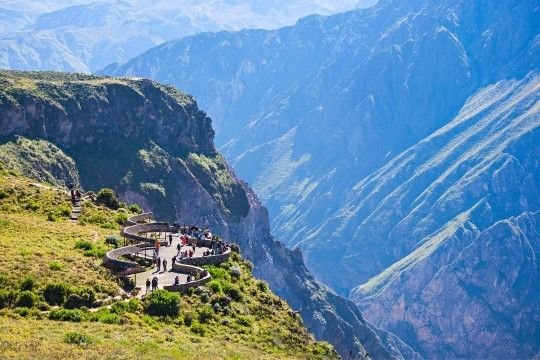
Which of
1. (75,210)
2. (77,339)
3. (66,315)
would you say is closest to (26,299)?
(66,315)

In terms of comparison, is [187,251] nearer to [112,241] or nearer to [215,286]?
[112,241]

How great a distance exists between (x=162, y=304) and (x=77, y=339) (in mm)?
11694

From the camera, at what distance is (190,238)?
98812 mm

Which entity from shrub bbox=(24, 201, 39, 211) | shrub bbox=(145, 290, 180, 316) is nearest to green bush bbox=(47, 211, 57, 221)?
shrub bbox=(24, 201, 39, 211)

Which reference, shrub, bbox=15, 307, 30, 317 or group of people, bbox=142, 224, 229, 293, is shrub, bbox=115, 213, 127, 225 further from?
shrub, bbox=15, 307, 30, 317

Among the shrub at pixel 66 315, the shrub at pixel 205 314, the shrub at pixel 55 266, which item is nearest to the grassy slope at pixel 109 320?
the shrub at pixel 55 266

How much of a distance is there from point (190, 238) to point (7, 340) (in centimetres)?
4434

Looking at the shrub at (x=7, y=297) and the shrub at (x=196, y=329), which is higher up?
the shrub at (x=7, y=297)

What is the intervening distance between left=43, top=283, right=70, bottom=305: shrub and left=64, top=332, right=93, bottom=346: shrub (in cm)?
916

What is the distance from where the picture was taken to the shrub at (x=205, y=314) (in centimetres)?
7112

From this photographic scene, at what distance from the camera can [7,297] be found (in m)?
65.6

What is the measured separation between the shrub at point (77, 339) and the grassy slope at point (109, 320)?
0.67 ft

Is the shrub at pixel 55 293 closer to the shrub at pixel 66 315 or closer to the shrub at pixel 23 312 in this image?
the shrub at pixel 66 315

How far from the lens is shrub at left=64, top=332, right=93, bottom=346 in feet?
190
